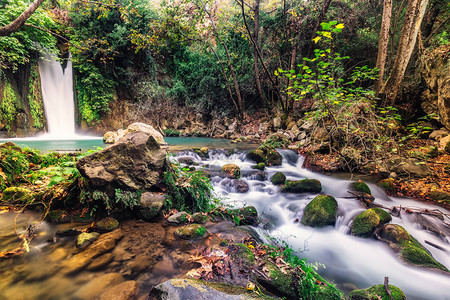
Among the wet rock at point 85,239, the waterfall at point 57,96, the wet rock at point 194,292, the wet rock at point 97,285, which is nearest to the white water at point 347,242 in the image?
the wet rock at point 194,292

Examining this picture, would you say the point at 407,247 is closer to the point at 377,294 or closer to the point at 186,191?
the point at 377,294

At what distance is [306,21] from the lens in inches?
467

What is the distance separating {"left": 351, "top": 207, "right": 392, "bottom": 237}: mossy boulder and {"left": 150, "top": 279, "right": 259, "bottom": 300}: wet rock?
340 cm

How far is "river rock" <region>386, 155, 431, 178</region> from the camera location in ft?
16.9

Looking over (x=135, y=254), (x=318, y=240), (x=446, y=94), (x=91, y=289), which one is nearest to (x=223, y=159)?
(x=318, y=240)

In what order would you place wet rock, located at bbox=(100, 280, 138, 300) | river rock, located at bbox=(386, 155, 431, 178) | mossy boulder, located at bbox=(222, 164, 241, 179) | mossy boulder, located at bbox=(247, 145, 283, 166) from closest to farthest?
wet rock, located at bbox=(100, 280, 138, 300)
river rock, located at bbox=(386, 155, 431, 178)
mossy boulder, located at bbox=(222, 164, 241, 179)
mossy boulder, located at bbox=(247, 145, 283, 166)

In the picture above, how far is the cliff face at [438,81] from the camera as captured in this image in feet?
18.3

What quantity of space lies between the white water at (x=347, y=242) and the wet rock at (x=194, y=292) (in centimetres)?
221

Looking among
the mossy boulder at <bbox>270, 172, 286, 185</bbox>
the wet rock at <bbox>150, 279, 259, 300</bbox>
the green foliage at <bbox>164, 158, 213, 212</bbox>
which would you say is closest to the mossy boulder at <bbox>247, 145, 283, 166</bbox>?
the mossy boulder at <bbox>270, 172, 286, 185</bbox>

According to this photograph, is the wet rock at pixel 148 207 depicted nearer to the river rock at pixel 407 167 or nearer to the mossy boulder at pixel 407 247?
the mossy boulder at pixel 407 247

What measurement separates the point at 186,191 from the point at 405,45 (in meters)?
8.00

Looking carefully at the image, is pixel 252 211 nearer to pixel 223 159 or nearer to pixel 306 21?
pixel 223 159

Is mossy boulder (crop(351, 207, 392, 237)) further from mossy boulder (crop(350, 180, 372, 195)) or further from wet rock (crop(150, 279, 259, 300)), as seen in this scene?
wet rock (crop(150, 279, 259, 300))

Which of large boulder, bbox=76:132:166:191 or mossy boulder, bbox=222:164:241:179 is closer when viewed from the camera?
large boulder, bbox=76:132:166:191
